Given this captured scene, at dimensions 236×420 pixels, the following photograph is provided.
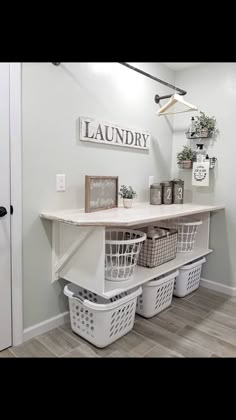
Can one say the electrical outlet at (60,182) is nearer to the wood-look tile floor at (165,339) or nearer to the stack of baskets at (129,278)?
the stack of baskets at (129,278)

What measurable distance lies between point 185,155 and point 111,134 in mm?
921

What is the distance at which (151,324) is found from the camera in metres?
2.03

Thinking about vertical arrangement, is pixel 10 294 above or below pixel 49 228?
below

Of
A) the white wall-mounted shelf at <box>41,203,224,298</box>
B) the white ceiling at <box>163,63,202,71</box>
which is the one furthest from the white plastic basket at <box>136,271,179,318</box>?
the white ceiling at <box>163,63,202,71</box>

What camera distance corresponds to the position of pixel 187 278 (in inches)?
97.7

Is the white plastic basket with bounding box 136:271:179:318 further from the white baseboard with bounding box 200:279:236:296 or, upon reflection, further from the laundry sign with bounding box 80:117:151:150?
the laundry sign with bounding box 80:117:151:150

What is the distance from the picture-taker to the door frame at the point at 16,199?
5.07ft

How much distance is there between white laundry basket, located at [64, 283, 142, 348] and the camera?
165 centimetres

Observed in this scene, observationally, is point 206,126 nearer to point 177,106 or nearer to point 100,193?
point 177,106
